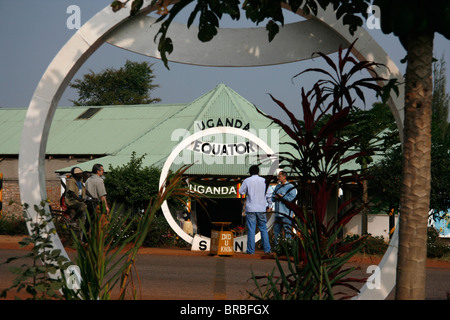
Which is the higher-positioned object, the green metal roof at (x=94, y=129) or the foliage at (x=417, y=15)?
the green metal roof at (x=94, y=129)

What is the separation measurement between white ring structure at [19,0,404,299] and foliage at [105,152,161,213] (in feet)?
39.1

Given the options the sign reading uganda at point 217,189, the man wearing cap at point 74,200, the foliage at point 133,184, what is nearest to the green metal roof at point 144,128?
the sign reading uganda at point 217,189

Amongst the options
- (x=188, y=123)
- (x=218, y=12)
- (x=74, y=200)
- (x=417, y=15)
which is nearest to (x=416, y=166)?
(x=417, y=15)

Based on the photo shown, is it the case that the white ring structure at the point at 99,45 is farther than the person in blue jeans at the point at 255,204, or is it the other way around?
the person in blue jeans at the point at 255,204

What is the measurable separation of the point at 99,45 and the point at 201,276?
186 inches

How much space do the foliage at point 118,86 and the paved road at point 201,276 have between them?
1574 inches

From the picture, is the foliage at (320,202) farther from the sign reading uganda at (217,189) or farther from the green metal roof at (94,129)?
Result: the green metal roof at (94,129)

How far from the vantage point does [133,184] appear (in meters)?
19.5

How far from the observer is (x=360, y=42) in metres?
6.84

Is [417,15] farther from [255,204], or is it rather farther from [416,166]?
[255,204]

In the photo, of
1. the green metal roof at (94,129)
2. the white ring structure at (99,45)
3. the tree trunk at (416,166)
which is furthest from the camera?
the green metal roof at (94,129)

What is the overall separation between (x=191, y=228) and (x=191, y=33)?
485 inches

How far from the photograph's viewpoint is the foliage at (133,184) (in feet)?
63.7

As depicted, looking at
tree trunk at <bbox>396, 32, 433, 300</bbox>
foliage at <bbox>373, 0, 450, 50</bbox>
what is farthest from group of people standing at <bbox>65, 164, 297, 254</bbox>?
foliage at <bbox>373, 0, 450, 50</bbox>
